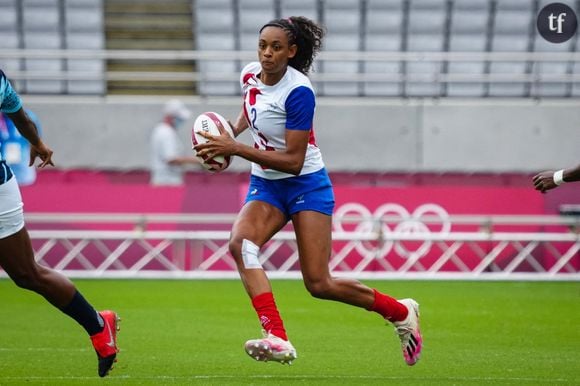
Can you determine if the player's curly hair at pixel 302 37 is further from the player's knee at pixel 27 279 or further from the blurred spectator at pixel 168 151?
the blurred spectator at pixel 168 151

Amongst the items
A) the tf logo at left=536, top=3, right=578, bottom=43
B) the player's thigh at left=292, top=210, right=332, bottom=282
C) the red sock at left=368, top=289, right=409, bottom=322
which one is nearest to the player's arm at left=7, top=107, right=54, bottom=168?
the player's thigh at left=292, top=210, right=332, bottom=282

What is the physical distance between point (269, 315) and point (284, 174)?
0.97 metres

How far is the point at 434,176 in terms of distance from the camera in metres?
18.6


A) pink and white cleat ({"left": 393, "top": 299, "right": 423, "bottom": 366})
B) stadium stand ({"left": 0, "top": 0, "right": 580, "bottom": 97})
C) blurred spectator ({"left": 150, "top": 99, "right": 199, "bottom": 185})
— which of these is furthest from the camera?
stadium stand ({"left": 0, "top": 0, "right": 580, "bottom": 97})

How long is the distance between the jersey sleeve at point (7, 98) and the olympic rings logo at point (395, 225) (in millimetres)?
9392

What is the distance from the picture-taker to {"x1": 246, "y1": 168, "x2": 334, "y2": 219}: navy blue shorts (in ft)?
26.2

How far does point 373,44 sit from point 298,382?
1404cm

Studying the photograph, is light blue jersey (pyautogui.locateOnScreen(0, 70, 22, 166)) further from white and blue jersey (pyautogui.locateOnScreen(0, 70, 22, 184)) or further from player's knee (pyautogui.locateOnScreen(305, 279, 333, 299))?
player's knee (pyautogui.locateOnScreen(305, 279, 333, 299))

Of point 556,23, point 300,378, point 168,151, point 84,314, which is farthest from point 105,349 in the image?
point 556,23

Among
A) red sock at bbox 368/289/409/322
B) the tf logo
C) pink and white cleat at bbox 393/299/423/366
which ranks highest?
the tf logo

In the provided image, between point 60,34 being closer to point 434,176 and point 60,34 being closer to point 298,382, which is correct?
point 434,176

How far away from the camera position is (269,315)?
24.9 ft

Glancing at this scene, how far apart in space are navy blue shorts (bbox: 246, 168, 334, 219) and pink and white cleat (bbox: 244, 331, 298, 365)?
0.96m

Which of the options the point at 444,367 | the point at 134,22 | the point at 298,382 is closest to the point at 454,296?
the point at 444,367
